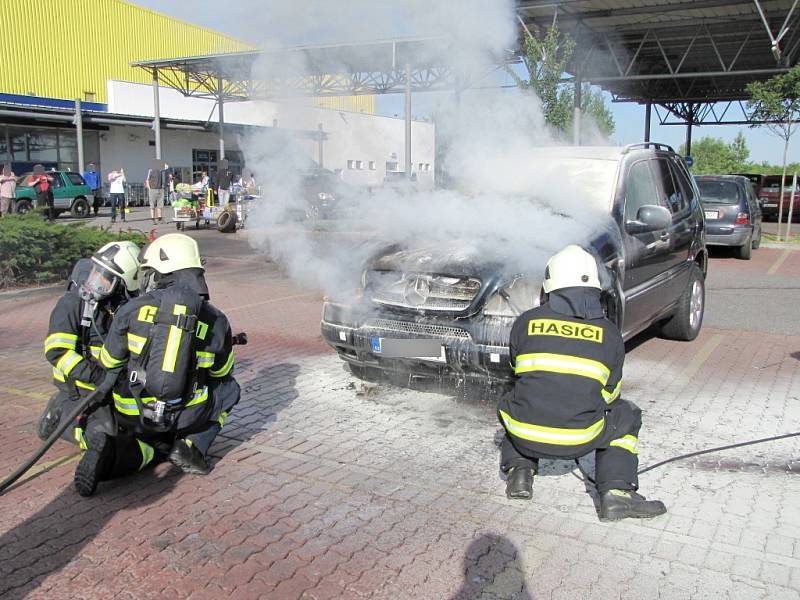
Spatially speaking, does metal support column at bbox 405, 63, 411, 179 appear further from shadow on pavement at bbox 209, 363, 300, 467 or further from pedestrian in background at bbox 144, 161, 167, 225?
pedestrian in background at bbox 144, 161, 167, 225

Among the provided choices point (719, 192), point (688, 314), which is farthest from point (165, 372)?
point (719, 192)

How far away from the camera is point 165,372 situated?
3.85 metres

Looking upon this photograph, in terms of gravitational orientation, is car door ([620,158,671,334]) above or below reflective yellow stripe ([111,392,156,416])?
above

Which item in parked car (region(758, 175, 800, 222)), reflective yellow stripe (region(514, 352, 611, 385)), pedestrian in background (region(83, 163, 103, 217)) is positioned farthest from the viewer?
parked car (region(758, 175, 800, 222))

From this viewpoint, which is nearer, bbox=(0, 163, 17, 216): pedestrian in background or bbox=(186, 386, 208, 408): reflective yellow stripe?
bbox=(186, 386, 208, 408): reflective yellow stripe

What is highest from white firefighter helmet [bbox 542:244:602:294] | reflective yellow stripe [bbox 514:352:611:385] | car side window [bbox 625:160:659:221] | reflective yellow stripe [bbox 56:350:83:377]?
car side window [bbox 625:160:659:221]

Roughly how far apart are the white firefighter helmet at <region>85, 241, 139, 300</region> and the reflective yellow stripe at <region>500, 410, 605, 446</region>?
261 centimetres

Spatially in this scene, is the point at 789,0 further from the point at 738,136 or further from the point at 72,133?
the point at 738,136

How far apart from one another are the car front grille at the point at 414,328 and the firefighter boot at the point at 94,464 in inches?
79.5

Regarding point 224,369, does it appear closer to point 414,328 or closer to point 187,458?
point 187,458

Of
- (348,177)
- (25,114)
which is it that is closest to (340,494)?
(348,177)

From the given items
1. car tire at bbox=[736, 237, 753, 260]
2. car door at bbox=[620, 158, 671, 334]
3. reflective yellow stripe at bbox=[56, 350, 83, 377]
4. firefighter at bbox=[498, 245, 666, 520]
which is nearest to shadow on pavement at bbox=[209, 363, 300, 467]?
reflective yellow stripe at bbox=[56, 350, 83, 377]

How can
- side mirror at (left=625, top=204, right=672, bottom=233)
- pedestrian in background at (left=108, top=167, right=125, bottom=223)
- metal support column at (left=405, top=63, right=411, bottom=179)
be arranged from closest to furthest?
side mirror at (left=625, top=204, right=672, bottom=233) < metal support column at (left=405, top=63, right=411, bottom=179) < pedestrian in background at (left=108, top=167, right=125, bottom=223)

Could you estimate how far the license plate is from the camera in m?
4.87
